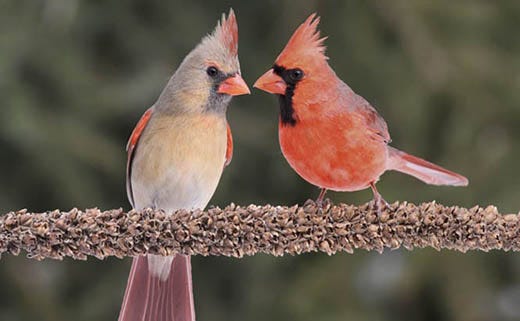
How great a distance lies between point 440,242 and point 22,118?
2.18 metres

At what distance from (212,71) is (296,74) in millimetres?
117

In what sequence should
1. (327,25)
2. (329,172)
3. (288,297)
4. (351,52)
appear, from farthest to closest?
1. (288,297)
2. (327,25)
3. (351,52)
4. (329,172)

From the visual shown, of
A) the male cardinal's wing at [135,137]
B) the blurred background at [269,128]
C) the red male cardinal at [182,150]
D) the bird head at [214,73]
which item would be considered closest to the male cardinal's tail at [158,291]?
the red male cardinal at [182,150]

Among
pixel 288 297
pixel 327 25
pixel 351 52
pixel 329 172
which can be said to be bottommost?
pixel 329 172

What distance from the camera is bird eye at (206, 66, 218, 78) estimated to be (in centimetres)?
123

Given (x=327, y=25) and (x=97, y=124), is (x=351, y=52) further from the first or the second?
(x=97, y=124)

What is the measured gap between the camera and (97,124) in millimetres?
3646

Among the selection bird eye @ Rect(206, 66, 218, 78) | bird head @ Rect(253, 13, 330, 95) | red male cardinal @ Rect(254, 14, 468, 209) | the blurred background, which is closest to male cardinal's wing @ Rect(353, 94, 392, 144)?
red male cardinal @ Rect(254, 14, 468, 209)

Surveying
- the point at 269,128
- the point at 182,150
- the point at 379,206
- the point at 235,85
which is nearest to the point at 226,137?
the point at 182,150

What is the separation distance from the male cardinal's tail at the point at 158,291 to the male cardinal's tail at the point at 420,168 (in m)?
0.37

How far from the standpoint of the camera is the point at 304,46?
4.03 ft

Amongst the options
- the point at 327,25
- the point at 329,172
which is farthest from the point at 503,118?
the point at 329,172

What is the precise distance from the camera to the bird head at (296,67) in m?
1.21

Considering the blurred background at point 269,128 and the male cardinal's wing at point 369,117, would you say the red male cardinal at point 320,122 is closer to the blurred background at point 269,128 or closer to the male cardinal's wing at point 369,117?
the male cardinal's wing at point 369,117
